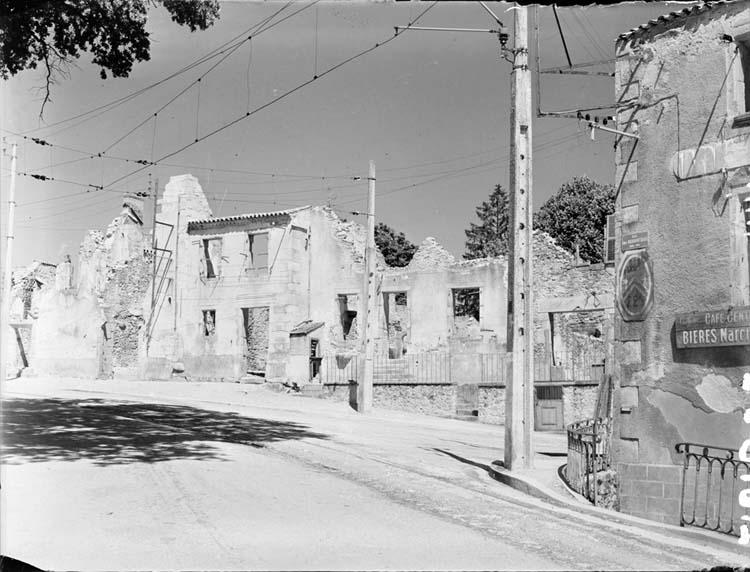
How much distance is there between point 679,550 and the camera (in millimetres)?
6875

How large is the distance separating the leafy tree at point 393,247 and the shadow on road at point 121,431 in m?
27.9

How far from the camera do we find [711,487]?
8.09 metres

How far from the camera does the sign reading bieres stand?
7895 mm

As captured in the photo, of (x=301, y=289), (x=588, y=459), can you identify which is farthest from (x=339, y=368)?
(x=588, y=459)

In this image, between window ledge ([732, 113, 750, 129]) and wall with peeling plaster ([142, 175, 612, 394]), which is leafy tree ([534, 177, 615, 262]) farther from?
window ledge ([732, 113, 750, 129])

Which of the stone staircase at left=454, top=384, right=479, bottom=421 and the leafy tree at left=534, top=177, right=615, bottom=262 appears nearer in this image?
the stone staircase at left=454, top=384, right=479, bottom=421

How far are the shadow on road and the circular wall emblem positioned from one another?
602 centimetres

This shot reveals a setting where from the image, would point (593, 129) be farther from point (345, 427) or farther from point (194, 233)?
point (194, 233)

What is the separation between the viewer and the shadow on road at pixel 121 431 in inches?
424

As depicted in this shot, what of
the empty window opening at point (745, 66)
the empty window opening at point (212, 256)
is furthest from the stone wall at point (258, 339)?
the empty window opening at point (745, 66)

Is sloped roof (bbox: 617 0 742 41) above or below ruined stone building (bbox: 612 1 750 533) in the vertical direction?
above

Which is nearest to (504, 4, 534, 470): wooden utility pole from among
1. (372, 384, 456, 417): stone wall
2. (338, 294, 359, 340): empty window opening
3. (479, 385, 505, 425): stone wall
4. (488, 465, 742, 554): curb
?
(488, 465, 742, 554): curb

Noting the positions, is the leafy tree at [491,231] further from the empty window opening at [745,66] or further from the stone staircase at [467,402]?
the empty window opening at [745,66]

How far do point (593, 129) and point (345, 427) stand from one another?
10263 mm
